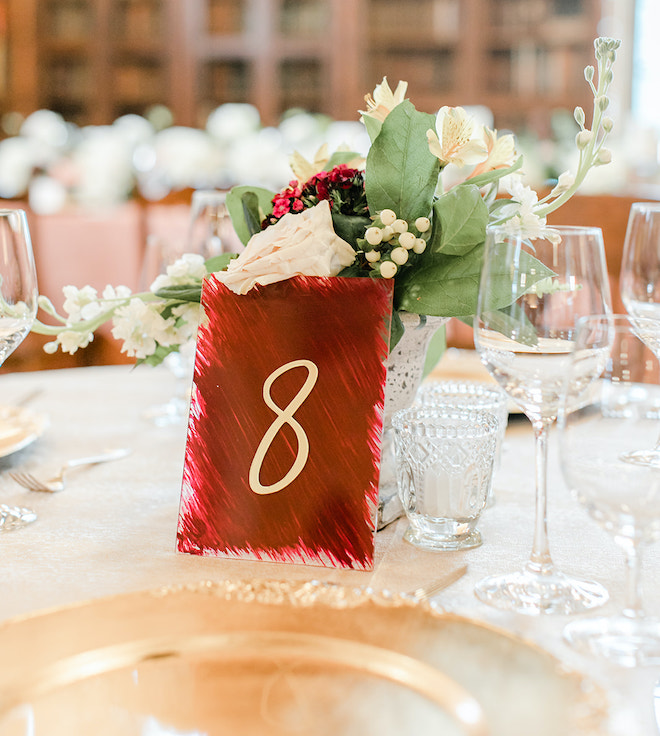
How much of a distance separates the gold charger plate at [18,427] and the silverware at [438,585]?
0.50m

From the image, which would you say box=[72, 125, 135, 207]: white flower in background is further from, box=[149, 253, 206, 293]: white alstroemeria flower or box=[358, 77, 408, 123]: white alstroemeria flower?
box=[358, 77, 408, 123]: white alstroemeria flower

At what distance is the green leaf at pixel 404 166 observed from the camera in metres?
0.74

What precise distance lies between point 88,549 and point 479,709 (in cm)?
39

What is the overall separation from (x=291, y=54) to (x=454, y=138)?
4.22 m

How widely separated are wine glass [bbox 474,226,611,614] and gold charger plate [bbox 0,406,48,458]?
1.79 ft

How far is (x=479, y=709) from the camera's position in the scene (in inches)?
17.7

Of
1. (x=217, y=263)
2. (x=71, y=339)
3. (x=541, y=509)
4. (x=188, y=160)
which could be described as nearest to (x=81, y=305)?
(x=71, y=339)

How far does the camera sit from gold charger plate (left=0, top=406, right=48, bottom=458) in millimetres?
966

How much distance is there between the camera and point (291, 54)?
4.67 m

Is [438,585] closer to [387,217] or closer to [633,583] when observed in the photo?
[633,583]

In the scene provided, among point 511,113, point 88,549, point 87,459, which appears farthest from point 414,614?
point 511,113

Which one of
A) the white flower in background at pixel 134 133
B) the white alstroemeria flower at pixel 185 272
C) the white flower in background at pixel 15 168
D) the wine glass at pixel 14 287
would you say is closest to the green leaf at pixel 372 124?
the white alstroemeria flower at pixel 185 272

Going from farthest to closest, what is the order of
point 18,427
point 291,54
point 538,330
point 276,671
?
point 291,54 → point 18,427 → point 538,330 → point 276,671

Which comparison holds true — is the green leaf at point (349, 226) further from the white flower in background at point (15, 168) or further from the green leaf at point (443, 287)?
the white flower in background at point (15, 168)
